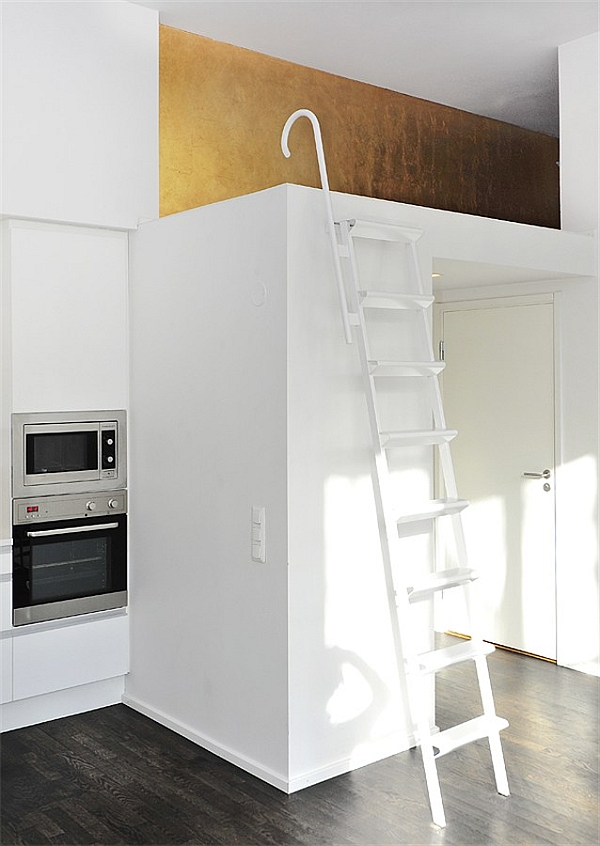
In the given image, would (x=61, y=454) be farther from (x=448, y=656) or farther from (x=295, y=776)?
(x=448, y=656)

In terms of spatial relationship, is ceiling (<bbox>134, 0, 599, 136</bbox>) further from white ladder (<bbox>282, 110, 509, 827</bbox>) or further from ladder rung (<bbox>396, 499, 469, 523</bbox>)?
ladder rung (<bbox>396, 499, 469, 523</bbox>)

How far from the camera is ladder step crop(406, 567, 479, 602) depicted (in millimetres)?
3386

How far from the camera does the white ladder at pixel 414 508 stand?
325 centimetres

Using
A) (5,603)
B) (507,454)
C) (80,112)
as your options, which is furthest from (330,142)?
(5,603)

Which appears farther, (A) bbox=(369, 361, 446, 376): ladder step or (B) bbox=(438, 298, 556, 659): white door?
(B) bbox=(438, 298, 556, 659): white door

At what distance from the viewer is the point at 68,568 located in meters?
4.14

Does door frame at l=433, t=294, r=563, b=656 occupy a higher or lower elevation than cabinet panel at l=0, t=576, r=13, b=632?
higher

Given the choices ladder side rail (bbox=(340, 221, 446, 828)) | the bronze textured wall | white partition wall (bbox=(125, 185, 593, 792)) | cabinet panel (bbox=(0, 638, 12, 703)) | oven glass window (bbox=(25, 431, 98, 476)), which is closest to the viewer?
ladder side rail (bbox=(340, 221, 446, 828))

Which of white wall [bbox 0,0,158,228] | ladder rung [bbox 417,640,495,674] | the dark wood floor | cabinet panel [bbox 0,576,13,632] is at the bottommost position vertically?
the dark wood floor

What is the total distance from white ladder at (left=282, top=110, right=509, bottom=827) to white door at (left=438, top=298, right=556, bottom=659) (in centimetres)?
144

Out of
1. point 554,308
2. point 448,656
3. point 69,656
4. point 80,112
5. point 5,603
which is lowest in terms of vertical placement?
point 69,656

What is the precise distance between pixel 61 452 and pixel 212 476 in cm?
81

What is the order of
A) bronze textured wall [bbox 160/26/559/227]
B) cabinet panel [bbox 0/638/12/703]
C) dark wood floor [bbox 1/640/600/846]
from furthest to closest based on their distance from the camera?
bronze textured wall [bbox 160/26/559/227] → cabinet panel [bbox 0/638/12/703] → dark wood floor [bbox 1/640/600/846]

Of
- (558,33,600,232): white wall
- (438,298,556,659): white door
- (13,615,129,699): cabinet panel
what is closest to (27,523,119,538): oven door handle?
(13,615,129,699): cabinet panel
